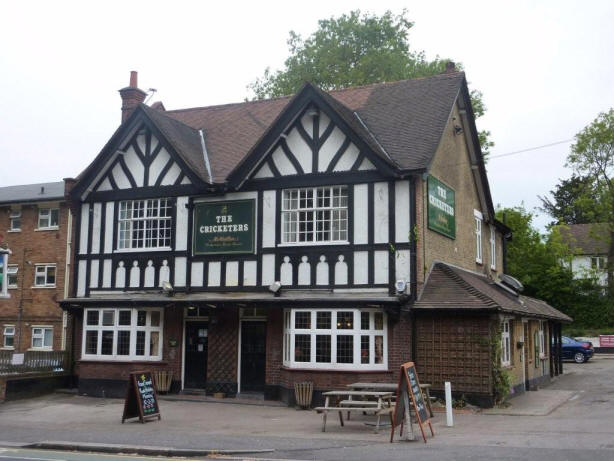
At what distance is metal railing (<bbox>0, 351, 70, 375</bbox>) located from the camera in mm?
21156

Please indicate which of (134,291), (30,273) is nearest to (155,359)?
(134,291)

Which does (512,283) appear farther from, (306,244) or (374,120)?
(306,244)

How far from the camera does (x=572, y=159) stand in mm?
50375

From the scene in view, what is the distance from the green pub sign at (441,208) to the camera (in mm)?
20109

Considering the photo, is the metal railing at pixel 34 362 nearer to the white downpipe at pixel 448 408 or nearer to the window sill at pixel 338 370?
the window sill at pixel 338 370

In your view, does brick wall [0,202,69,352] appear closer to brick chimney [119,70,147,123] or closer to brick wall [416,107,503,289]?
brick chimney [119,70,147,123]

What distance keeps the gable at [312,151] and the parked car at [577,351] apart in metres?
23.2

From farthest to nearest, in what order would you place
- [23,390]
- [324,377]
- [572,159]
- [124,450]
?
[572,159]
[23,390]
[324,377]
[124,450]

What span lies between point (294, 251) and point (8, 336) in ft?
60.2

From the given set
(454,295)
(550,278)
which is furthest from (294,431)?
(550,278)

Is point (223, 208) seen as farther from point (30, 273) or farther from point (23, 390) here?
point (30, 273)

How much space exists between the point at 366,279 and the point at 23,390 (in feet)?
35.3

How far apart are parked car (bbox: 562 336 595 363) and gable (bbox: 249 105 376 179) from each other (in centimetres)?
2316

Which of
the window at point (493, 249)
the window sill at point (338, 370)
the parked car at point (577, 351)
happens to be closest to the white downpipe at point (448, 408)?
the window sill at point (338, 370)
